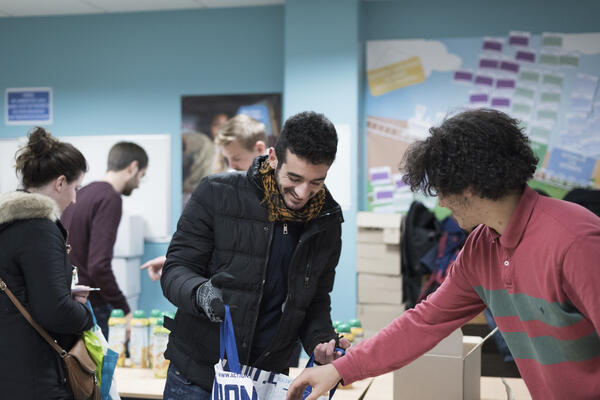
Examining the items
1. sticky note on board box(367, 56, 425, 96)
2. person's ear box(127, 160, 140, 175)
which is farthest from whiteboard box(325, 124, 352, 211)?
person's ear box(127, 160, 140, 175)

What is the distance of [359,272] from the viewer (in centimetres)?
452

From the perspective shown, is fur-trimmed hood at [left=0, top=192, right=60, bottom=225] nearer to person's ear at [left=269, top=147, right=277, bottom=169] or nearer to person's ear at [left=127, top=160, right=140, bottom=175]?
person's ear at [left=269, top=147, right=277, bottom=169]

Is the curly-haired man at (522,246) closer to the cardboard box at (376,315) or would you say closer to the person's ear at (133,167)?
the person's ear at (133,167)

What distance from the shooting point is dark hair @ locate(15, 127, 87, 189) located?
2.13 meters

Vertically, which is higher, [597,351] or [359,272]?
[597,351]

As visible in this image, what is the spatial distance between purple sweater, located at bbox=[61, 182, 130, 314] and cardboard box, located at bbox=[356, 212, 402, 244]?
2.00 metres

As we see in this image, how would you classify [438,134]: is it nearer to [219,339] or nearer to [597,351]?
[597,351]

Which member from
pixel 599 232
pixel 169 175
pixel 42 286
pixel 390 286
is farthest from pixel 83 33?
pixel 599 232

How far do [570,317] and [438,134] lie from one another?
44 cm

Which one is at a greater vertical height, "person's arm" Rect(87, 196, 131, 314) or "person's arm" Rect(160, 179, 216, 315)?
"person's arm" Rect(160, 179, 216, 315)

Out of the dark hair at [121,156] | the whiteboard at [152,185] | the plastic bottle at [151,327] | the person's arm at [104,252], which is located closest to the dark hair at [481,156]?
the plastic bottle at [151,327]

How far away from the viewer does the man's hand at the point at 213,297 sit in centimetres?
139

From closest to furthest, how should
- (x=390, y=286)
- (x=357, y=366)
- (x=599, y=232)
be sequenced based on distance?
(x=599, y=232), (x=357, y=366), (x=390, y=286)

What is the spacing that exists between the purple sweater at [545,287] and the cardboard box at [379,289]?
296 centimetres
